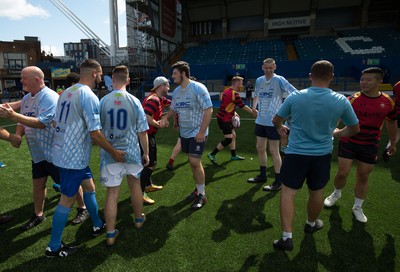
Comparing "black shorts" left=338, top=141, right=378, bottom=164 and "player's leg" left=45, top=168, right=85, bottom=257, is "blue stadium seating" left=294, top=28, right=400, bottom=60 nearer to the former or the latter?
"black shorts" left=338, top=141, right=378, bottom=164

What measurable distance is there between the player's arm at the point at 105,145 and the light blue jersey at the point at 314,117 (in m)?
1.85

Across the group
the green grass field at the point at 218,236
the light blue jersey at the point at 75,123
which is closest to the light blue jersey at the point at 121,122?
the light blue jersey at the point at 75,123

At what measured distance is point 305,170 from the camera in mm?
2748

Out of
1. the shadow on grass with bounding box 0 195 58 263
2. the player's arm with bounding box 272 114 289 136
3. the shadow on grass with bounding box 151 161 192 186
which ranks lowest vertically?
the shadow on grass with bounding box 0 195 58 263

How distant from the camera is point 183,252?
291 cm

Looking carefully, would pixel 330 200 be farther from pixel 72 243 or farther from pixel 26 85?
pixel 26 85

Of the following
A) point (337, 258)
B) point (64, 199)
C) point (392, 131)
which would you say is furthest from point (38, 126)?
point (392, 131)

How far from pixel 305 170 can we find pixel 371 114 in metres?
1.46

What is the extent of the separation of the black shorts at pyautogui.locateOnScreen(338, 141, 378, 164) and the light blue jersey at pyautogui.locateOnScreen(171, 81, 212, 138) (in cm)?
202

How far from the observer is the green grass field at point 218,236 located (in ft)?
8.87

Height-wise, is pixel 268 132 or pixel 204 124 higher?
pixel 204 124

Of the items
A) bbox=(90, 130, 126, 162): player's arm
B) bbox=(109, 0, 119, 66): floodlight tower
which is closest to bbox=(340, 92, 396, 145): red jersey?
bbox=(90, 130, 126, 162): player's arm

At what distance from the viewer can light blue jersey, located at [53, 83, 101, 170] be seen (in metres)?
2.60

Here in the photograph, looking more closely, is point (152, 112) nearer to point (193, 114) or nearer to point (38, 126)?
point (193, 114)
